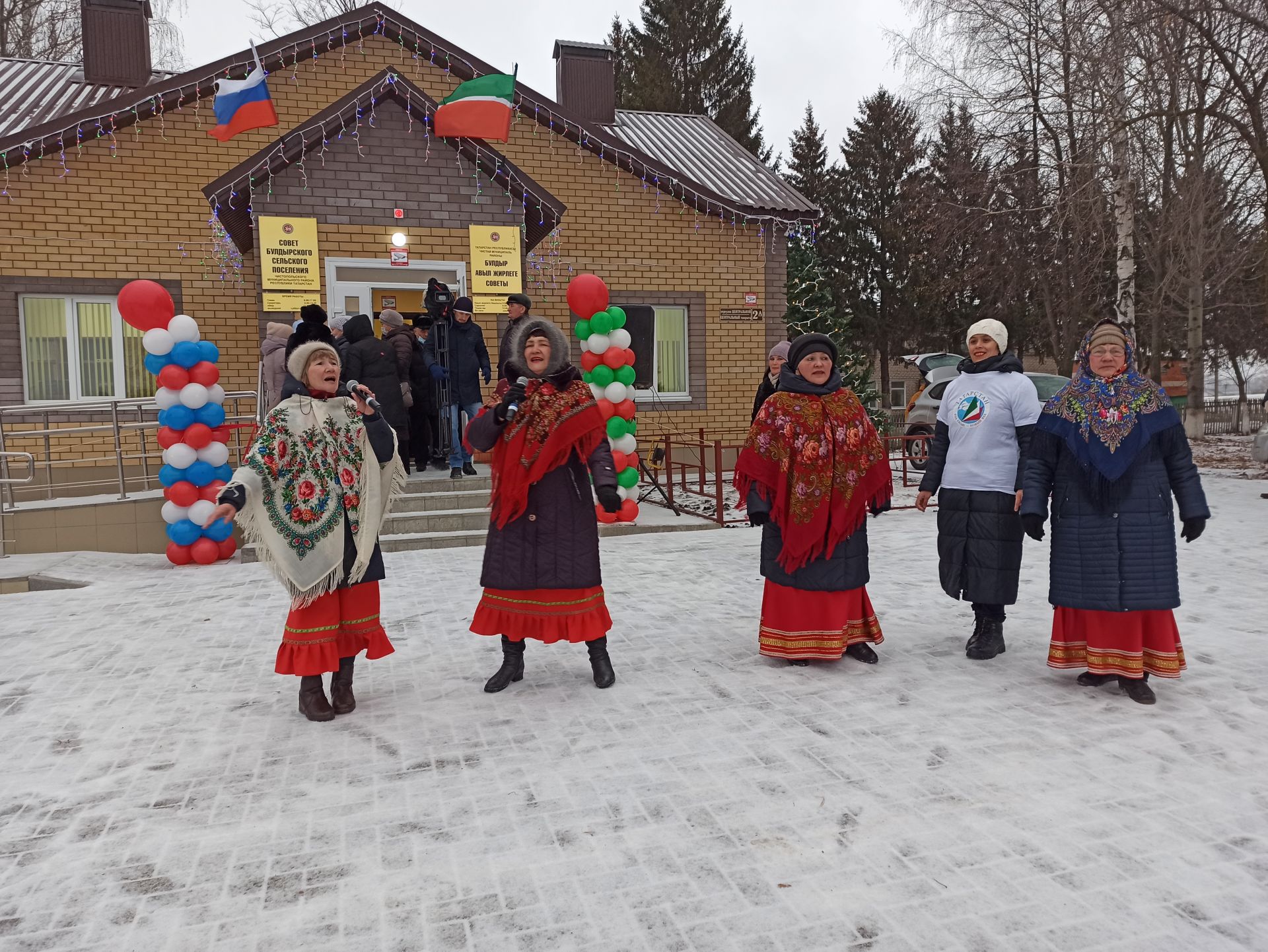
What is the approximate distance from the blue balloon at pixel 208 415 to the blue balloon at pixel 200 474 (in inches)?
14.4

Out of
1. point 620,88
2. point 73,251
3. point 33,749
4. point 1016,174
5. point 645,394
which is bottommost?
point 33,749

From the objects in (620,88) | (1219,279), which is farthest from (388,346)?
(620,88)

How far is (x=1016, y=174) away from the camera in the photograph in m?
16.9

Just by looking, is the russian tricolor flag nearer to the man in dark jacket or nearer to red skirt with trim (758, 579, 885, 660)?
the man in dark jacket

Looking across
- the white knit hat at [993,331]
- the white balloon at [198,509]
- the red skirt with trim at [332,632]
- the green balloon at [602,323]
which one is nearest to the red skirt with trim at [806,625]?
the white knit hat at [993,331]

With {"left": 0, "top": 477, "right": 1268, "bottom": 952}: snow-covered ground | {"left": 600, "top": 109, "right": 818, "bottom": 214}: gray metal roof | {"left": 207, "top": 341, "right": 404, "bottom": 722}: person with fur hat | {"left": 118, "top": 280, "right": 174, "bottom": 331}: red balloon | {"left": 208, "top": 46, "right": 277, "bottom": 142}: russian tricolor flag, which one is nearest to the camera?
{"left": 0, "top": 477, "right": 1268, "bottom": 952}: snow-covered ground

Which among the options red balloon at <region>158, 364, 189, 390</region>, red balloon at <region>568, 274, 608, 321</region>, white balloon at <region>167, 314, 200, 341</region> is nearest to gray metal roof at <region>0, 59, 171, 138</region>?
white balloon at <region>167, 314, 200, 341</region>

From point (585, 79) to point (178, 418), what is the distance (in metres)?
10.9

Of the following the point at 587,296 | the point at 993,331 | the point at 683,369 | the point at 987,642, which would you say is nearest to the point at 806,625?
the point at 987,642

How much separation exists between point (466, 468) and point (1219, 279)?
1725cm

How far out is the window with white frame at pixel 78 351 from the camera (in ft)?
36.2

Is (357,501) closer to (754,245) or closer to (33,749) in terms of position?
(33,749)

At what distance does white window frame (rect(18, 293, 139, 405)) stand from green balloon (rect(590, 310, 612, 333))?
6216mm

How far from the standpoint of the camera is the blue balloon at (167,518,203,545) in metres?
8.02
